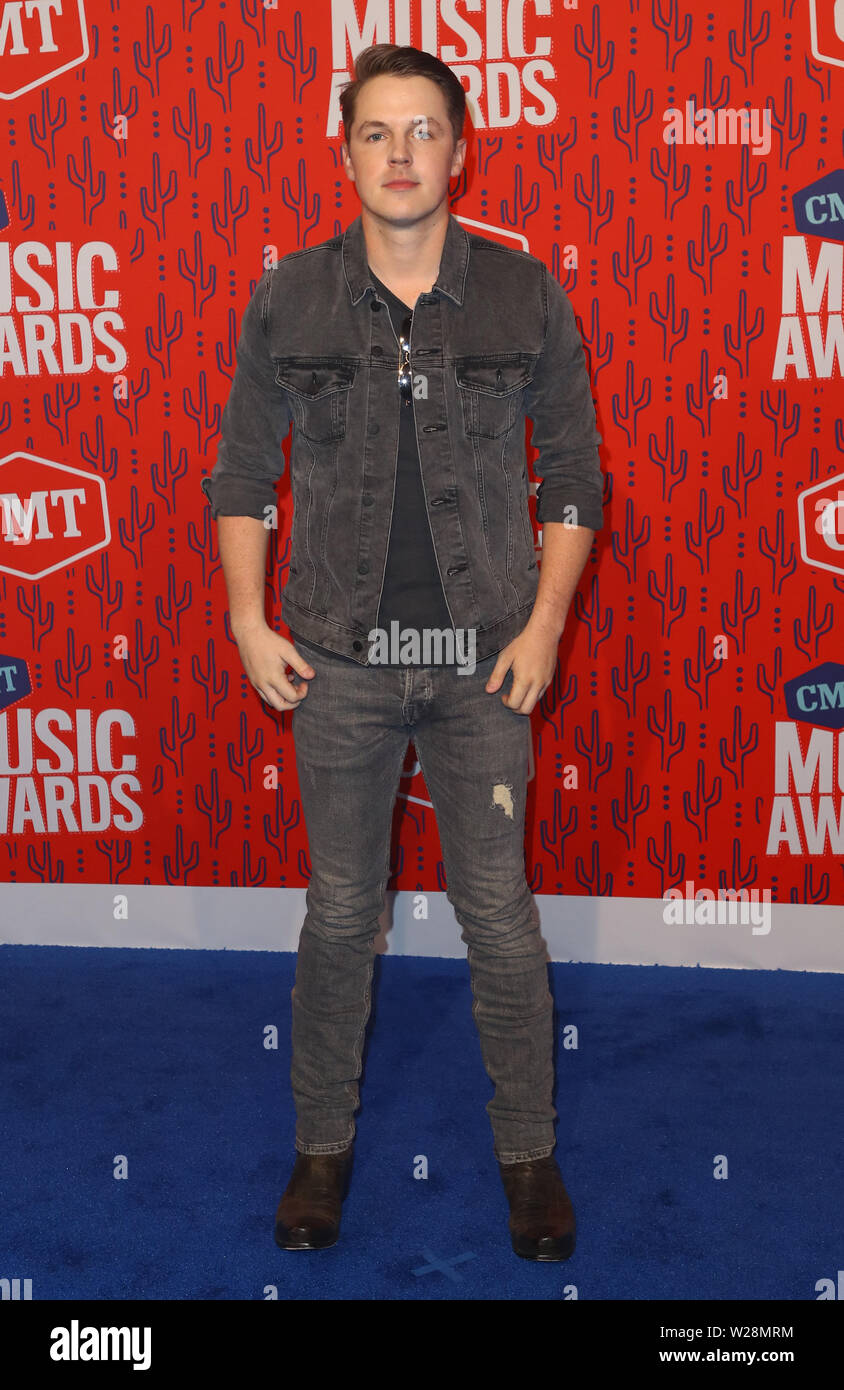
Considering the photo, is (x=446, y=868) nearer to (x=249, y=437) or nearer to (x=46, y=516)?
(x=249, y=437)

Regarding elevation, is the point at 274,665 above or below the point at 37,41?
below

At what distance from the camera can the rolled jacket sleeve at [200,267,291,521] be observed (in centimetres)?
219

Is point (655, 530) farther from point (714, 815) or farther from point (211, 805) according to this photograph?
point (211, 805)

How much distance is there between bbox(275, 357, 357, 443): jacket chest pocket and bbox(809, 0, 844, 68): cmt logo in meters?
1.64

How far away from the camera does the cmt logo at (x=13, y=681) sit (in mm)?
3436

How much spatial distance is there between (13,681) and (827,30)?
2.65 meters

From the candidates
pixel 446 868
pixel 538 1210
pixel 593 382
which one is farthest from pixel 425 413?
pixel 538 1210

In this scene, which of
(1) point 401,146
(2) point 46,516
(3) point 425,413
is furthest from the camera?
(2) point 46,516

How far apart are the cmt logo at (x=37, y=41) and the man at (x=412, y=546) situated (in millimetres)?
1405

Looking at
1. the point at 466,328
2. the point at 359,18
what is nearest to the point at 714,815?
the point at 466,328

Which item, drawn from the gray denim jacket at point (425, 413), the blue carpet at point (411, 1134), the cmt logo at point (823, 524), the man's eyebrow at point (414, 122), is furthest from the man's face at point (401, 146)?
the blue carpet at point (411, 1134)

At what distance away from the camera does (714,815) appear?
3301mm

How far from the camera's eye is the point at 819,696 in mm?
3215
